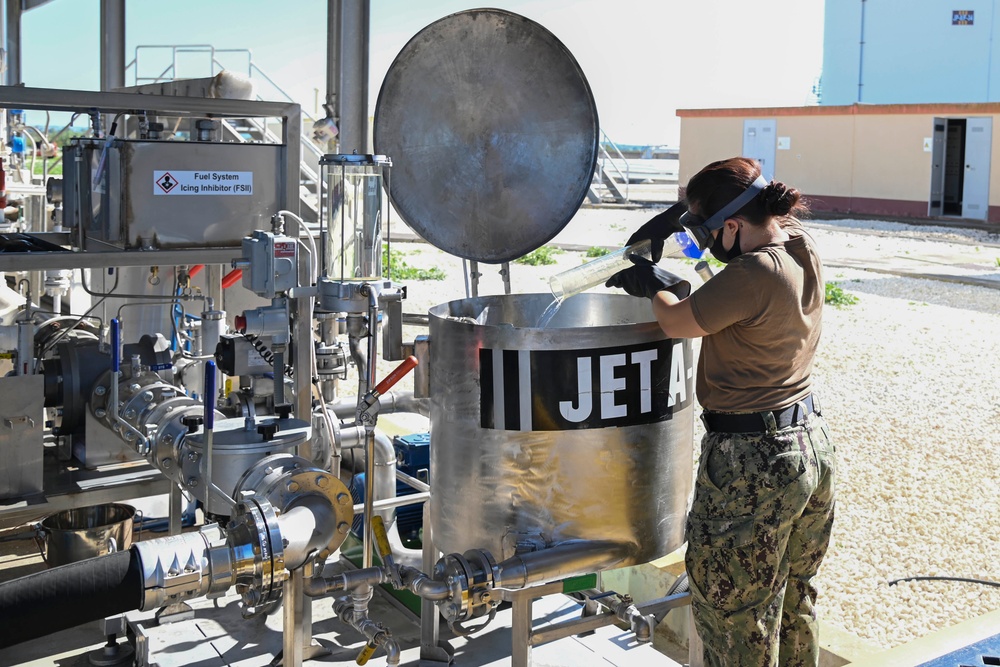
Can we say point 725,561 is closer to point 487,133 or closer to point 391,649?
point 391,649

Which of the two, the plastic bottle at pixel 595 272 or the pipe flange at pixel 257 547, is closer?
the pipe flange at pixel 257 547

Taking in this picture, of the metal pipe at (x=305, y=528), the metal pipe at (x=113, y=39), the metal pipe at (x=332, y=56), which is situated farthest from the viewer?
the metal pipe at (x=113, y=39)

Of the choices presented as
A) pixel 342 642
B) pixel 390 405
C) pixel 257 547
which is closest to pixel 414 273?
pixel 390 405

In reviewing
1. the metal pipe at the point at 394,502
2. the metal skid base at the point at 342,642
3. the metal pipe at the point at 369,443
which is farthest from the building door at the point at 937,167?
the metal pipe at the point at 369,443

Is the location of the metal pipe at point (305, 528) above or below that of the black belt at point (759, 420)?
below

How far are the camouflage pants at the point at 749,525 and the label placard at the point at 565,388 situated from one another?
0.26 metres

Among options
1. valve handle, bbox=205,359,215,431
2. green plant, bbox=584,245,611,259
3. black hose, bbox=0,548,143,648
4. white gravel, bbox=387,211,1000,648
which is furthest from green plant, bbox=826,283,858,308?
black hose, bbox=0,548,143,648

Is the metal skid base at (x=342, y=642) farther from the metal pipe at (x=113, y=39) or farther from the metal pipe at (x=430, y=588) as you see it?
the metal pipe at (x=113, y=39)

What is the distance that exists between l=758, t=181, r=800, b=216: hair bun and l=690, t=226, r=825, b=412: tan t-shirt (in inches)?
3.6

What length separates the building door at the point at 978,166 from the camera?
21859 millimetres

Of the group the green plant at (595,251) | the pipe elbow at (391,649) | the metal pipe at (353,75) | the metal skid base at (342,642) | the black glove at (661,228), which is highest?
the metal pipe at (353,75)

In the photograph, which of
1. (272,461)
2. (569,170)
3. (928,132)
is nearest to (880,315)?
(569,170)

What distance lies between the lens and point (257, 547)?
2404mm

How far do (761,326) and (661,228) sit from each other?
1.59 ft
